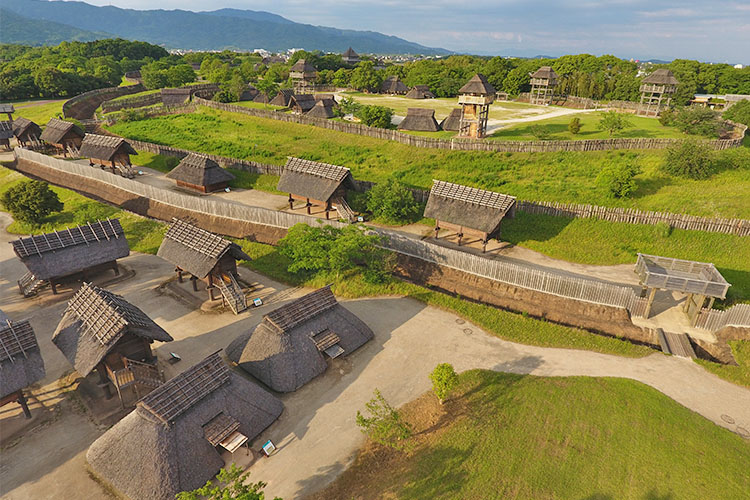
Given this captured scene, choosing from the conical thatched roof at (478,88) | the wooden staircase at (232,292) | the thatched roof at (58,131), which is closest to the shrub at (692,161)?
the conical thatched roof at (478,88)

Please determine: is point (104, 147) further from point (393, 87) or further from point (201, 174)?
point (393, 87)

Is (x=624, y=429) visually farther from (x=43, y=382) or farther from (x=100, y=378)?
(x=43, y=382)

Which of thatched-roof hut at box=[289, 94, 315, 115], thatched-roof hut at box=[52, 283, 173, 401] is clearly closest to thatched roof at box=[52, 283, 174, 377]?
thatched-roof hut at box=[52, 283, 173, 401]

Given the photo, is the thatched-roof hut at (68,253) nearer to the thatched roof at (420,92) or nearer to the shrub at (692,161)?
the shrub at (692,161)

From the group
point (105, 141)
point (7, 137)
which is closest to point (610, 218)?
point (105, 141)

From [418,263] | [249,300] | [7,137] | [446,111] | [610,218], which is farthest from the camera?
[446,111]

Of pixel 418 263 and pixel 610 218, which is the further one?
pixel 610 218

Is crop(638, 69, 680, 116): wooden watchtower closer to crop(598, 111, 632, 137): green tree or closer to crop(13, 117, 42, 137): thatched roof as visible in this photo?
crop(598, 111, 632, 137): green tree
